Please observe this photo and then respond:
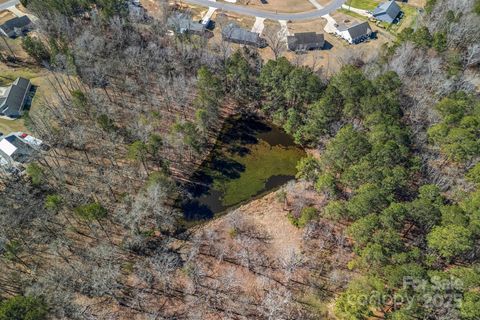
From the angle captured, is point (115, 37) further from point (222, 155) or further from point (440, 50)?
point (440, 50)

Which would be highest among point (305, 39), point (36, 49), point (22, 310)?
point (305, 39)

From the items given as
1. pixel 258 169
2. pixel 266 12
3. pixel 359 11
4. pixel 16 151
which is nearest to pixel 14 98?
pixel 16 151

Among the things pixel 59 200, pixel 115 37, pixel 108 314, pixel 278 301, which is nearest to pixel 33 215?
pixel 59 200

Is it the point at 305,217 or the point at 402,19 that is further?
the point at 402,19

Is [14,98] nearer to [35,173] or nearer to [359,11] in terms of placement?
[35,173]

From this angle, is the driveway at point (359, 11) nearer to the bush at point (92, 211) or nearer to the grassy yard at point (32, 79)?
the grassy yard at point (32, 79)

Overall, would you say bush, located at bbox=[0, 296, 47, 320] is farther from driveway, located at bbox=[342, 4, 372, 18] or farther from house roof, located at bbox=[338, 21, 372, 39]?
driveway, located at bbox=[342, 4, 372, 18]
